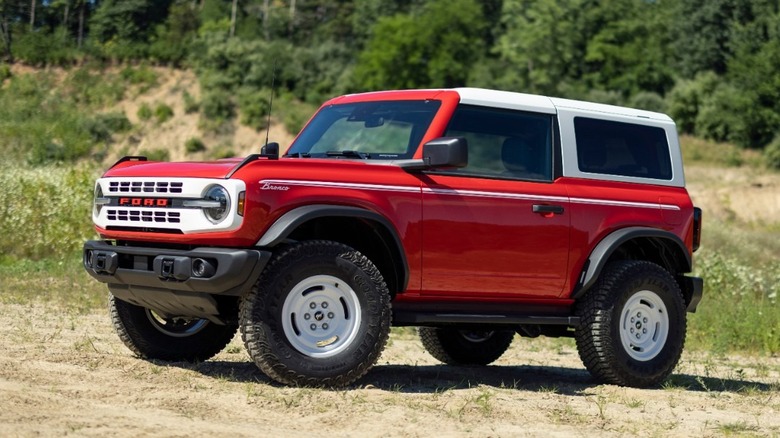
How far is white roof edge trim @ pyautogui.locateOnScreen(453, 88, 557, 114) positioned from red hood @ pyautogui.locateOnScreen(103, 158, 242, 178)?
1.72m

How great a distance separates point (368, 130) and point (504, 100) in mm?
1009

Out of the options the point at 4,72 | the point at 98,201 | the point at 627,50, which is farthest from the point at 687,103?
the point at 98,201

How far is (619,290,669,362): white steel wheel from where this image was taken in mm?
9406

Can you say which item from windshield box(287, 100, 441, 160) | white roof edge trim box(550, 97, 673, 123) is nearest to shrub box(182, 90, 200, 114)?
white roof edge trim box(550, 97, 673, 123)

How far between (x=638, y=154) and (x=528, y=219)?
1.57 meters

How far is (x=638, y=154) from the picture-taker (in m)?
9.71

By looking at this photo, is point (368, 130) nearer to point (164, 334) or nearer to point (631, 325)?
point (164, 334)

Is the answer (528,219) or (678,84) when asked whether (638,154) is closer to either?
(528,219)

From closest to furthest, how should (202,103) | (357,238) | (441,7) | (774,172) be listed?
(357,238), (774,172), (202,103), (441,7)

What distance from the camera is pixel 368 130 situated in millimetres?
8844

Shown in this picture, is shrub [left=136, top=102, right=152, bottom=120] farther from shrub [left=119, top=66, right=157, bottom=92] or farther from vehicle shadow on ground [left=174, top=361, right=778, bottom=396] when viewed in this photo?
vehicle shadow on ground [left=174, top=361, right=778, bottom=396]

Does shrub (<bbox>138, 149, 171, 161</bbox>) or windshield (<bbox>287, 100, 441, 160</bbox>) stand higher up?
windshield (<bbox>287, 100, 441, 160</bbox>)

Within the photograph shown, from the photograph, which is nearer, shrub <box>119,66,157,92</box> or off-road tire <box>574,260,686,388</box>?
off-road tire <box>574,260,686,388</box>

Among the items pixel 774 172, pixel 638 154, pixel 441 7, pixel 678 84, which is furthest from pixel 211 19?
pixel 638 154
